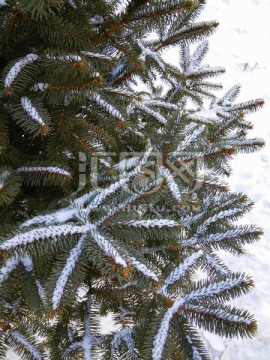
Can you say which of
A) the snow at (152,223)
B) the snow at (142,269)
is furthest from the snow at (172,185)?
the snow at (142,269)

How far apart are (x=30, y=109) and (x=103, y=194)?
300 mm

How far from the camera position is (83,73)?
82 centimetres

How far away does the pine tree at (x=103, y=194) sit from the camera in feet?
2.73

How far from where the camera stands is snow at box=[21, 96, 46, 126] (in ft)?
2.83

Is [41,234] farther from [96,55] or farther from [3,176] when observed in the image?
[96,55]

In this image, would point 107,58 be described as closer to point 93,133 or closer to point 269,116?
point 93,133

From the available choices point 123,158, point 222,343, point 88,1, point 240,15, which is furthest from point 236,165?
point 240,15

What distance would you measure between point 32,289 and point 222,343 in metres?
1.69

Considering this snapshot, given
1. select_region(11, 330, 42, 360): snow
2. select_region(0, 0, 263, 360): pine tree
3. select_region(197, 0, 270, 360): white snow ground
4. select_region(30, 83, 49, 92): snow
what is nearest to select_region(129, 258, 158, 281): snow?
select_region(0, 0, 263, 360): pine tree

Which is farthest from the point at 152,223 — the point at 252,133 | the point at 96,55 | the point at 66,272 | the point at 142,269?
the point at 252,133

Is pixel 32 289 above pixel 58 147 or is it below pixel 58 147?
below

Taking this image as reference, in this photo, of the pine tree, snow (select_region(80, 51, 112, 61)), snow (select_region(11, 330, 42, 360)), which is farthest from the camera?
snow (select_region(11, 330, 42, 360))

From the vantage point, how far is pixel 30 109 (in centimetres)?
89

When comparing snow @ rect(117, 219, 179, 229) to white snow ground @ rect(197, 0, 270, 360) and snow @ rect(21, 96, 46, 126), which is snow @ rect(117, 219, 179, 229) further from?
white snow ground @ rect(197, 0, 270, 360)
